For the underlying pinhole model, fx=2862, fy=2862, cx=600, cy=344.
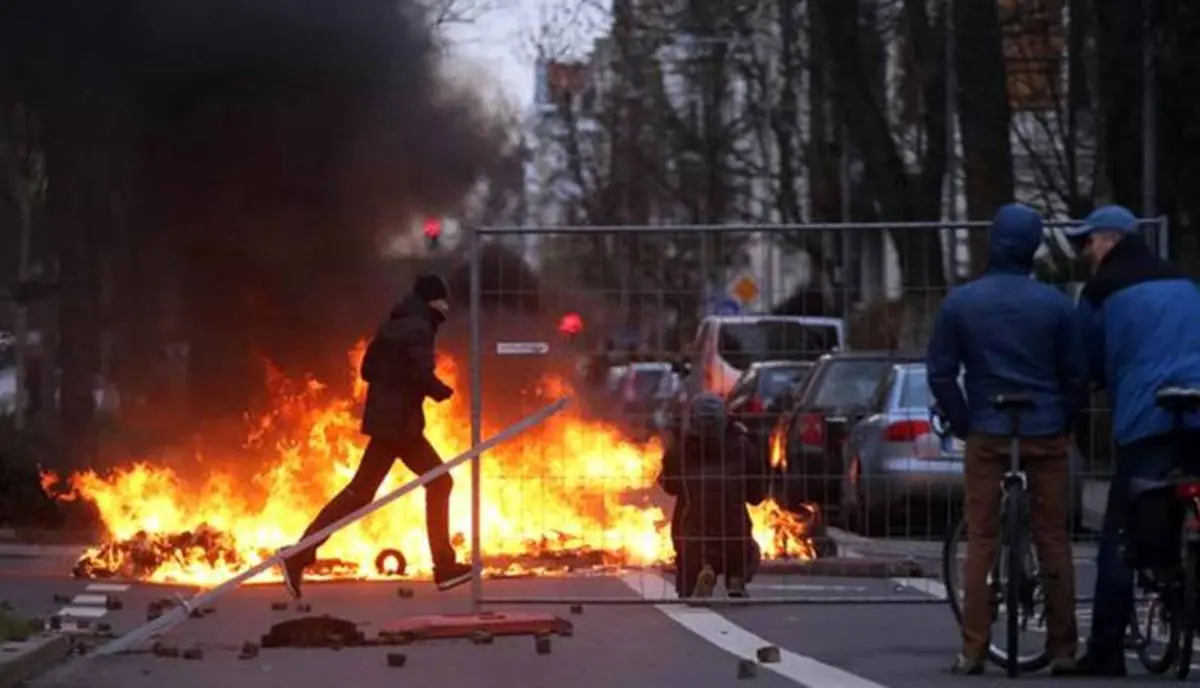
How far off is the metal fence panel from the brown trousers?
A: 2457mm

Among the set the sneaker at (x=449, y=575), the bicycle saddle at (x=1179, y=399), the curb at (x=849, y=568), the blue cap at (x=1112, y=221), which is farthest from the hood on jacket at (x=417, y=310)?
the bicycle saddle at (x=1179, y=399)

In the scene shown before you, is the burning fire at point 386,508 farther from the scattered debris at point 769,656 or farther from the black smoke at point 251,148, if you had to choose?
the scattered debris at point 769,656

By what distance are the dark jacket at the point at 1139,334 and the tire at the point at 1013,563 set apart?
45 centimetres

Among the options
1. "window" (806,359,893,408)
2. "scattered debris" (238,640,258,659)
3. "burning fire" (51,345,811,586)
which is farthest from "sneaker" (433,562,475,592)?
"scattered debris" (238,640,258,659)

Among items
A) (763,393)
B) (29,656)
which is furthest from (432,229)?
(29,656)

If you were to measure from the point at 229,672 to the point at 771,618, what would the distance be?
3232 mm

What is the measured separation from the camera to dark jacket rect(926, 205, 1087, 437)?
Result: 34.9 feet

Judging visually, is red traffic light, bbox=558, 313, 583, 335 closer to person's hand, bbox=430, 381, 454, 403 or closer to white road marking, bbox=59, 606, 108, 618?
person's hand, bbox=430, 381, 454, 403

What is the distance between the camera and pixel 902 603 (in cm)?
1405

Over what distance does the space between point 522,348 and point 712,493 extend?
119 cm

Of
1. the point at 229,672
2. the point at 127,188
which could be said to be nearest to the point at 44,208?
the point at 127,188

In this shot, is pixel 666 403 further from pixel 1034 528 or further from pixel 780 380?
pixel 1034 528

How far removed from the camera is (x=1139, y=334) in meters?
10.5

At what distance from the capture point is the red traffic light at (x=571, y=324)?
544 inches
